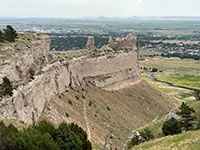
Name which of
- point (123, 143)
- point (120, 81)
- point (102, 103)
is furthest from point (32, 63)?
point (120, 81)

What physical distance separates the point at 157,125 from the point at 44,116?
12.9m

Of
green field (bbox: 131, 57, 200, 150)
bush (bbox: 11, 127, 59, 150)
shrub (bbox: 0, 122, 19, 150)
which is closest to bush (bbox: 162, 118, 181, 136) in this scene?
green field (bbox: 131, 57, 200, 150)

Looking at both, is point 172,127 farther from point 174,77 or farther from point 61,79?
point 174,77

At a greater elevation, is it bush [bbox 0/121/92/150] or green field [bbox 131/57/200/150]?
bush [bbox 0/121/92/150]

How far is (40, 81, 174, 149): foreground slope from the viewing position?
116ft

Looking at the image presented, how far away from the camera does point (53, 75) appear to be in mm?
39531

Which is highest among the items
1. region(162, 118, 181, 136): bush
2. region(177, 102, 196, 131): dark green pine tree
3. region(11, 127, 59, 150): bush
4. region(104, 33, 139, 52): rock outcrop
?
region(104, 33, 139, 52): rock outcrop

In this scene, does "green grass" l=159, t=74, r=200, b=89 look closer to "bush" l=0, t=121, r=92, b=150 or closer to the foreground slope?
the foreground slope

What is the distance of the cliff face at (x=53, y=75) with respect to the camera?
2805 cm

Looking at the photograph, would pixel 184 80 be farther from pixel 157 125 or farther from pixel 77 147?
pixel 77 147

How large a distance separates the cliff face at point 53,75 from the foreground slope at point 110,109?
4.98 ft

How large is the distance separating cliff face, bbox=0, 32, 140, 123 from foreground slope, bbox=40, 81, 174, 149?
152 centimetres

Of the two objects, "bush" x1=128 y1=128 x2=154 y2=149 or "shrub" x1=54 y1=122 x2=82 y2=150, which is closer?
"shrub" x1=54 y1=122 x2=82 y2=150

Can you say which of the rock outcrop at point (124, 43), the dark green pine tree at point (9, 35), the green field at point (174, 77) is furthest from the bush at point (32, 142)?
the rock outcrop at point (124, 43)
